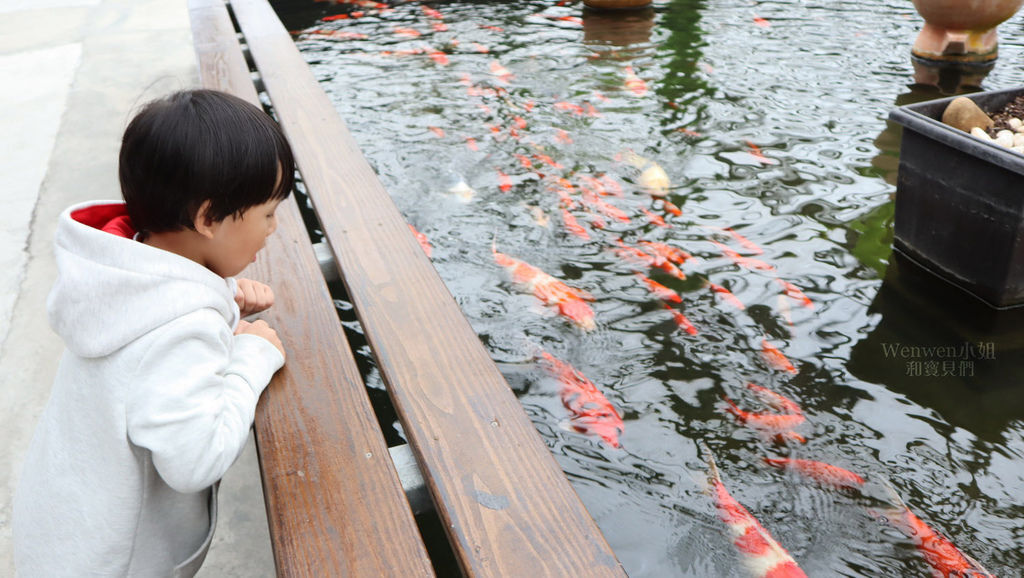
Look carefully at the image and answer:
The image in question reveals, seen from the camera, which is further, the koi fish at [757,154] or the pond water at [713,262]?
the koi fish at [757,154]

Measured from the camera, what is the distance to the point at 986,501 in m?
2.50

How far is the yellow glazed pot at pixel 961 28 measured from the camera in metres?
5.67

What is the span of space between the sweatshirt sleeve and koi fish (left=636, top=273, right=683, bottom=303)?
2.34 m

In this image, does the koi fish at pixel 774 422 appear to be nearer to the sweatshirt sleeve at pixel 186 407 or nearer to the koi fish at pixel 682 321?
the koi fish at pixel 682 321

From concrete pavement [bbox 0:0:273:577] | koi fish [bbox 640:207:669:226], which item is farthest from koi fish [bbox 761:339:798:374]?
concrete pavement [bbox 0:0:273:577]

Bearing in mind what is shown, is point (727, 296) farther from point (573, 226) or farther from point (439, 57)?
point (439, 57)

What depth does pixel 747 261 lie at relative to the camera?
3.73 m

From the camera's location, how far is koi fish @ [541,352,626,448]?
2801mm

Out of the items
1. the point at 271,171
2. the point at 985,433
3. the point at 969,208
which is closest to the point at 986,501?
the point at 985,433

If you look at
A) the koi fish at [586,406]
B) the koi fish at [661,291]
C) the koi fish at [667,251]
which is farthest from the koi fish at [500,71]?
the koi fish at [586,406]

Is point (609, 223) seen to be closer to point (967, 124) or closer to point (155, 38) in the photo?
point (967, 124)

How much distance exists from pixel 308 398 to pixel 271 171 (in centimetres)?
51

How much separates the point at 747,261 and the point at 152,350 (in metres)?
2.95

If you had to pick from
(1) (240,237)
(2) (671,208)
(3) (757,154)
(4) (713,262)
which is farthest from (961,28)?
(1) (240,237)
